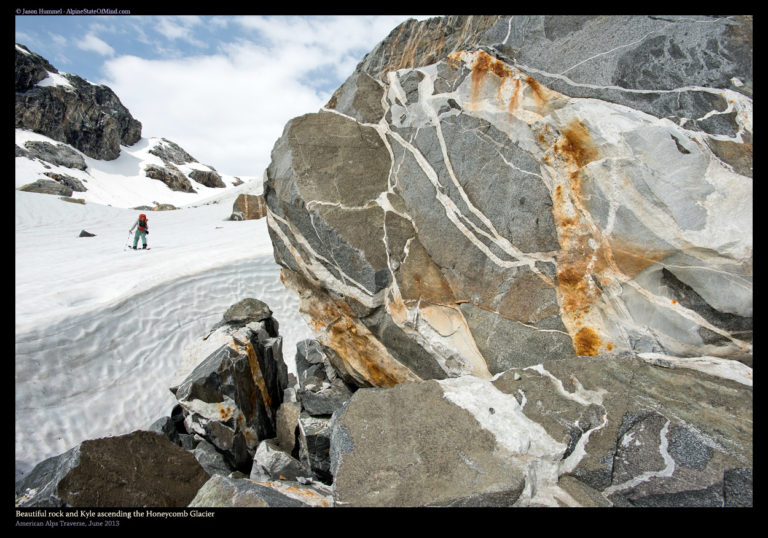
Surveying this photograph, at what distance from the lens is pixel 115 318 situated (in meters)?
7.96

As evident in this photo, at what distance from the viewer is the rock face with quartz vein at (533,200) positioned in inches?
128

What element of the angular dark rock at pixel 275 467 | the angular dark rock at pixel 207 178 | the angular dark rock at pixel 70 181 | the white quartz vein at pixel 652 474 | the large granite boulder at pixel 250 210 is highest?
the angular dark rock at pixel 207 178

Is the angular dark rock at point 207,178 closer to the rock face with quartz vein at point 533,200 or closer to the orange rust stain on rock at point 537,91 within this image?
the rock face with quartz vein at point 533,200

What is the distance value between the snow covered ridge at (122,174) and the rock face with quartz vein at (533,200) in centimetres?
3279

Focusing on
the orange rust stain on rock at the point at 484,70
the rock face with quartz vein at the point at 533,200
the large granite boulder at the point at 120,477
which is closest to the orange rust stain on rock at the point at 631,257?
the rock face with quartz vein at the point at 533,200

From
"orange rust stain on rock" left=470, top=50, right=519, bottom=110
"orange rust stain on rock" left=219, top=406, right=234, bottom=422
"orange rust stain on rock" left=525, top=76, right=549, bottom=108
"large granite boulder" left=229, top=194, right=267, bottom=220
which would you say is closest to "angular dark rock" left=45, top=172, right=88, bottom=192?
"large granite boulder" left=229, top=194, right=267, bottom=220

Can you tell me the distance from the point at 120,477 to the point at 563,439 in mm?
3879

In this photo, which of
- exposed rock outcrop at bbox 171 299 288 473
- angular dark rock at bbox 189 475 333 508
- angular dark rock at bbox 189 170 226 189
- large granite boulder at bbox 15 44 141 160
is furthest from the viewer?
angular dark rock at bbox 189 170 226 189

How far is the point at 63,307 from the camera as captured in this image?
744cm

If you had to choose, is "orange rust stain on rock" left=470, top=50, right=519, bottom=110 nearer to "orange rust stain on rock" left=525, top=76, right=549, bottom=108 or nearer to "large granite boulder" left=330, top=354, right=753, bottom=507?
"orange rust stain on rock" left=525, top=76, right=549, bottom=108

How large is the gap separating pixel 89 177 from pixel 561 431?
206 feet

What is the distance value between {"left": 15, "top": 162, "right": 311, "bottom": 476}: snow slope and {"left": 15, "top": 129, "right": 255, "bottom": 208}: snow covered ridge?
938 inches

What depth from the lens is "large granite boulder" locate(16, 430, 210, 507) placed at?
3289 millimetres

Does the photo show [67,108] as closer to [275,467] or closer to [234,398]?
[234,398]
